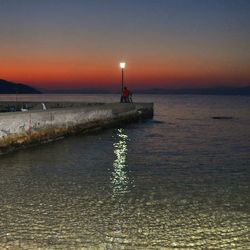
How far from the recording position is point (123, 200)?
340 inches

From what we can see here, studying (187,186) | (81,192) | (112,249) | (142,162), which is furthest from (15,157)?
(112,249)

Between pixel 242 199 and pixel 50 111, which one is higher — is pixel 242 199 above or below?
below

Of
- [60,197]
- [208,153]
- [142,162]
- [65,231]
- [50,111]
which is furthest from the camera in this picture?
[50,111]

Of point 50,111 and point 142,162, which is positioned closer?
point 142,162

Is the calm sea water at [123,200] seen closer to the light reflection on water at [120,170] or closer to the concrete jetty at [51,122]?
the light reflection on water at [120,170]

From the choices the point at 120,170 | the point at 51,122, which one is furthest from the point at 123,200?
the point at 51,122

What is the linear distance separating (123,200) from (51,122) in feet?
36.8

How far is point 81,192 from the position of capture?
9273 millimetres

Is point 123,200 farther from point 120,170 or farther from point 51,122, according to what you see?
point 51,122

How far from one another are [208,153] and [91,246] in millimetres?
11661

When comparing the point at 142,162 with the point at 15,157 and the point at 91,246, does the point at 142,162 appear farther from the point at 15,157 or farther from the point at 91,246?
the point at 91,246

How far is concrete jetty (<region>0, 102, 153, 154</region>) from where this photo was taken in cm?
1538

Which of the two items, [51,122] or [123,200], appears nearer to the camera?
[123,200]

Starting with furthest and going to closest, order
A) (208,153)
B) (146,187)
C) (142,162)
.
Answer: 1. (208,153)
2. (142,162)
3. (146,187)
